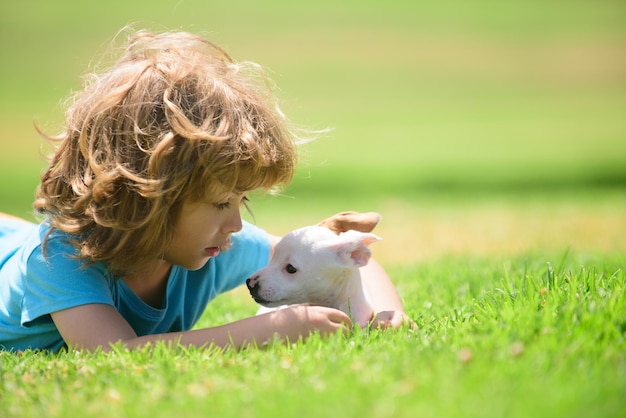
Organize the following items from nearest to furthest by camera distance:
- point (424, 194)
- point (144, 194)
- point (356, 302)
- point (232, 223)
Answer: point (144, 194)
point (232, 223)
point (356, 302)
point (424, 194)

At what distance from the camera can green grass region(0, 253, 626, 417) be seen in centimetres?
260

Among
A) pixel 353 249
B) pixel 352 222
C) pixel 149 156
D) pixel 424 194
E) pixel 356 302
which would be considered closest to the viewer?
pixel 149 156

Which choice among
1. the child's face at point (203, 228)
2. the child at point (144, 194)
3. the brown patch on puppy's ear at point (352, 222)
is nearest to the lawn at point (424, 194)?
the child at point (144, 194)

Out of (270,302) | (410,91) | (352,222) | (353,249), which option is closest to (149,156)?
(270,302)

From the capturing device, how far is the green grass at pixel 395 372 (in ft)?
8.54

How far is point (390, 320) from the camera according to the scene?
152 inches

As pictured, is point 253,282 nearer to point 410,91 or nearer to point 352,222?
point 352,222

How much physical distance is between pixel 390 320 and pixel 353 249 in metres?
0.37

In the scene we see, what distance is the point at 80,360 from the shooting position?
3.39 m

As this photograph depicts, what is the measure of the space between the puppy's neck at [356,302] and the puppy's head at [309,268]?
0.01 meters

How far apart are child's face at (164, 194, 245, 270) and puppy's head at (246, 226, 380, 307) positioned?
1.01 feet

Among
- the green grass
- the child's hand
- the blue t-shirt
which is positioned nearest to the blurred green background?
the blue t-shirt

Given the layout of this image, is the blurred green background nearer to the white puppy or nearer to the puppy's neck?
the white puppy

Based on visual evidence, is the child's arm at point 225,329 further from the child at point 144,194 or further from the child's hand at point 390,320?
the child's hand at point 390,320
